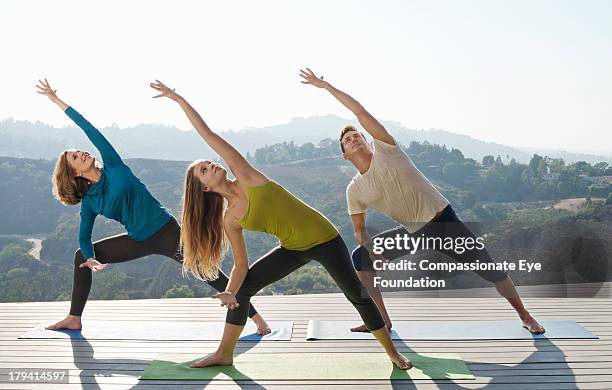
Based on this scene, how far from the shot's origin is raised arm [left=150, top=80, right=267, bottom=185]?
3385mm

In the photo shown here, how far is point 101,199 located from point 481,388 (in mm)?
2198

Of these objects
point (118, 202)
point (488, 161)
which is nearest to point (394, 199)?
point (118, 202)

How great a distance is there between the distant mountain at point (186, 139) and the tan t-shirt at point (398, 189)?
23362 millimetres

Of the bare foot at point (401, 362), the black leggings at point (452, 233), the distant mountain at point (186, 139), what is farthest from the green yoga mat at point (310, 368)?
the distant mountain at point (186, 139)

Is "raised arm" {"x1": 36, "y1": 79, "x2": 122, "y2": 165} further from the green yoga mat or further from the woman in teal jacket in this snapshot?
the green yoga mat

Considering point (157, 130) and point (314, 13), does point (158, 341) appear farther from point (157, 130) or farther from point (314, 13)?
point (157, 130)

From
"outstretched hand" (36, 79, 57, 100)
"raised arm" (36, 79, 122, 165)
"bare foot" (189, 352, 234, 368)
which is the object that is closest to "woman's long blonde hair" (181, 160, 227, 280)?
"bare foot" (189, 352, 234, 368)

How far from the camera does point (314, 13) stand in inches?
682

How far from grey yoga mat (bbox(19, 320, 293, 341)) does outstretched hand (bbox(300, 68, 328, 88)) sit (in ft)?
4.74

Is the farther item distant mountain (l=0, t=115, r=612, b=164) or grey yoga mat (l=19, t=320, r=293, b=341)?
distant mountain (l=0, t=115, r=612, b=164)

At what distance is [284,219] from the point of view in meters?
3.49

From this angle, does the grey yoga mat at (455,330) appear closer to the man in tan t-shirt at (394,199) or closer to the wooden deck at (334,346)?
the wooden deck at (334,346)

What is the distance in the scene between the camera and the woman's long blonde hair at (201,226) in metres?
3.59

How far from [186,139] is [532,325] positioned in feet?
83.5
